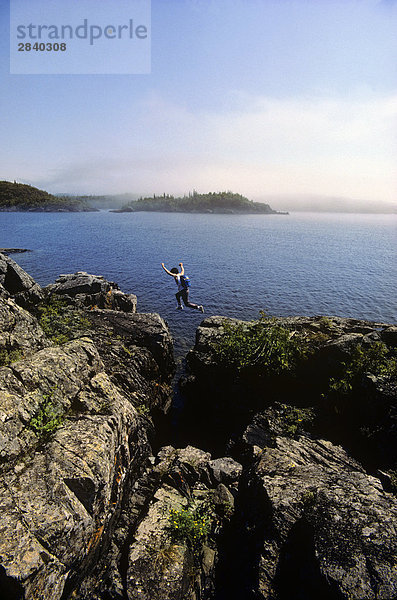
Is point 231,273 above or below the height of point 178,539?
above

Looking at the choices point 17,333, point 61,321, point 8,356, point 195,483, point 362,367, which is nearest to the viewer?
point 8,356

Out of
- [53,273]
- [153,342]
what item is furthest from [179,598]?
[53,273]

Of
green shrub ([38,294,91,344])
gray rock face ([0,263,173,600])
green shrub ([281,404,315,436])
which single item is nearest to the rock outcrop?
green shrub ([281,404,315,436])

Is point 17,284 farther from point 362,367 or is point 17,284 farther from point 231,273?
point 231,273

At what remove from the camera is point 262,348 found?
16.8 m

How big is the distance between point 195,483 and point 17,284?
18199mm

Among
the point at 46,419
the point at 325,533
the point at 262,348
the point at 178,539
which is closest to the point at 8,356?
the point at 46,419

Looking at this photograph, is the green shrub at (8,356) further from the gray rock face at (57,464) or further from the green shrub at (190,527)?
the green shrub at (190,527)

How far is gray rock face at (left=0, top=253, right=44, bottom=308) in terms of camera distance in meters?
19.5

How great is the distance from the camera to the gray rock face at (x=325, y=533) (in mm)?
5949

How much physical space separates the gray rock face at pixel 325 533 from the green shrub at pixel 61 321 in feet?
41.4

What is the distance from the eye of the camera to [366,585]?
570 centimetres

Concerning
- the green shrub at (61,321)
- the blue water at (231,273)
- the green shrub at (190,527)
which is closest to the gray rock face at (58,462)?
the green shrub at (190,527)

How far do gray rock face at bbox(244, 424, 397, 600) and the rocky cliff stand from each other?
34 mm
